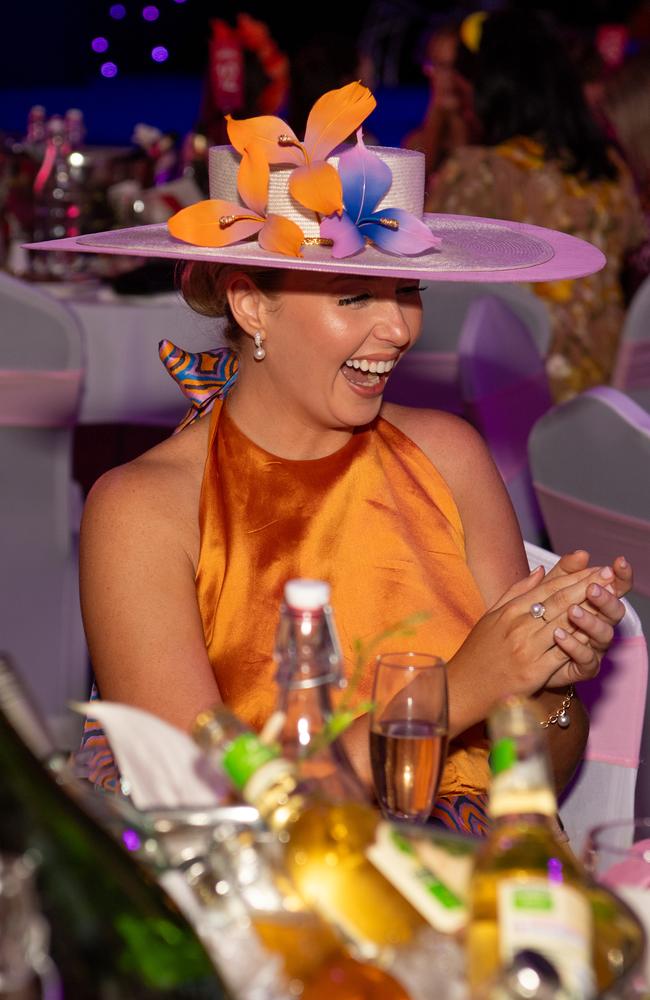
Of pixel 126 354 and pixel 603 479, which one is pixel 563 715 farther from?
pixel 126 354

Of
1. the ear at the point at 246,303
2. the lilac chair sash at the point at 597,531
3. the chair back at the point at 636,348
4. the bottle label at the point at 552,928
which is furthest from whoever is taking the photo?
the chair back at the point at 636,348

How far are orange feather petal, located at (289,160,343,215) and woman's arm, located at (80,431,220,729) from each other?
1.41 feet

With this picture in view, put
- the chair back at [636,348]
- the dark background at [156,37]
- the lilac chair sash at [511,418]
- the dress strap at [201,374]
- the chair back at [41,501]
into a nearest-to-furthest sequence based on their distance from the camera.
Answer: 1. the dress strap at [201,374]
2. the chair back at [41,501]
3. the lilac chair sash at [511,418]
4. the chair back at [636,348]
5. the dark background at [156,37]

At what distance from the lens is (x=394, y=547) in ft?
6.45

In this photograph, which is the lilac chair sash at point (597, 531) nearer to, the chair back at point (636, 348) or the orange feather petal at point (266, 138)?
the orange feather petal at point (266, 138)

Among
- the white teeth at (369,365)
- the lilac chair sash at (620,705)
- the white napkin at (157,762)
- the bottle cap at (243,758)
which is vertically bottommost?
the lilac chair sash at (620,705)

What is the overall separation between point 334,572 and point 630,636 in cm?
40

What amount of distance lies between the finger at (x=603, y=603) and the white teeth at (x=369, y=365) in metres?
0.40

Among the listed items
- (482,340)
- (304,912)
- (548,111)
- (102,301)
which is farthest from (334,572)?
(548,111)

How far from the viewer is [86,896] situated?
2.76ft

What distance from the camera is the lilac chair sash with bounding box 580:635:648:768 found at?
190cm

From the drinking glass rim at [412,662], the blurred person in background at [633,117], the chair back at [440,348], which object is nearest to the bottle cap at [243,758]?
the drinking glass rim at [412,662]

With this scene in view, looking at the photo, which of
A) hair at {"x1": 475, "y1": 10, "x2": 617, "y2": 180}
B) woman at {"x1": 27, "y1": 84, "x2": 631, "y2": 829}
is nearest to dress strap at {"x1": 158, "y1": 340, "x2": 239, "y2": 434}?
woman at {"x1": 27, "y1": 84, "x2": 631, "y2": 829}

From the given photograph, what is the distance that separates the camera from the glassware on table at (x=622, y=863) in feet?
3.10
